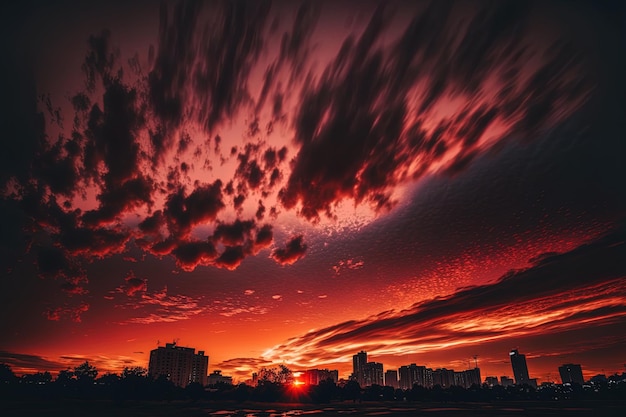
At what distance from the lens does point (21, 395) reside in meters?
160

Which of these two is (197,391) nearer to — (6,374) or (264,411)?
(264,411)

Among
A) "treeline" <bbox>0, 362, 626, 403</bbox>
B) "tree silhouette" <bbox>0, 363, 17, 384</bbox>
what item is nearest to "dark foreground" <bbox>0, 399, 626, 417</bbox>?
"treeline" <bbox>0, 362, 626, 403</bbox>

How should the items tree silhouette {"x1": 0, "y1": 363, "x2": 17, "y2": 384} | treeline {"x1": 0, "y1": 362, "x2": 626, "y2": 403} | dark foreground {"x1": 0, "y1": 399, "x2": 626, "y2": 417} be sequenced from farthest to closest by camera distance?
tree silhouette {"x1": 0, "y1": 363, "x2": 17, "y2": 384} → treeline {"x1": 0, "y1": 362, "x2": 626, "y2": 403} → dark foreground {"x1": 0, "y1": 399, "x2": 626, "y2": 417}

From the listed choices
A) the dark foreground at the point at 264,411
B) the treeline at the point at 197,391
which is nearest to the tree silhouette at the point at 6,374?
the treeline at the point at 197,391

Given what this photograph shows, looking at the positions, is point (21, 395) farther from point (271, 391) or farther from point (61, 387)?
point (271, 391)

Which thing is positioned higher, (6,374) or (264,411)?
(6,374)

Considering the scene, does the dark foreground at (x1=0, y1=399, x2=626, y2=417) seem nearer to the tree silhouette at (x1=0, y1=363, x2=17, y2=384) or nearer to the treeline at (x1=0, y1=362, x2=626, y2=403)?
the treeline at (x1=0, y1=362, x2=626, y2=403)

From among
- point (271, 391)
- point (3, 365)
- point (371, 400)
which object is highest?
point (3, 365)

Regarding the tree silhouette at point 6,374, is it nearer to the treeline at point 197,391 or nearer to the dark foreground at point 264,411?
the treeline at point 197,391

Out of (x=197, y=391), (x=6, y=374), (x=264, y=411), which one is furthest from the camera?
(x=6, y=374)

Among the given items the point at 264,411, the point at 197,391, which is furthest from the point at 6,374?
the point at 264,411

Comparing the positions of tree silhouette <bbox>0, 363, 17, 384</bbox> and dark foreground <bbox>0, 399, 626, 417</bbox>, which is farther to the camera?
tree silhouette <bbox>0, 363, 17, 384</bbox>

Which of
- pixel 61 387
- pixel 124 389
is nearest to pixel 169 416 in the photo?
pixel 124 389

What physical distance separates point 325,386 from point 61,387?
5718 inches
